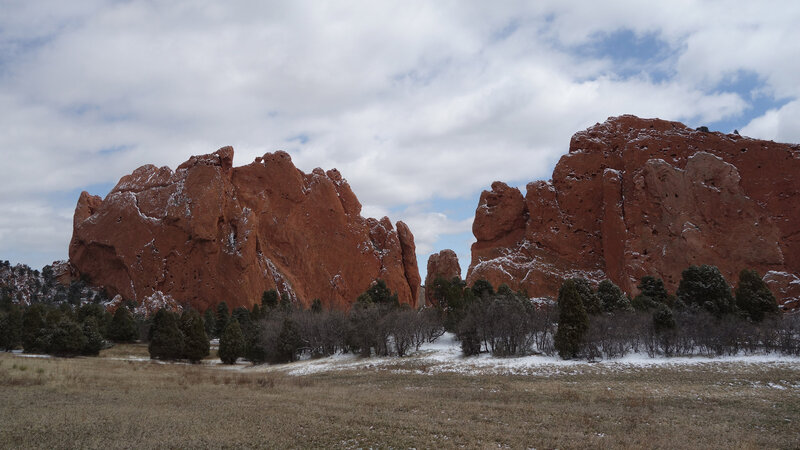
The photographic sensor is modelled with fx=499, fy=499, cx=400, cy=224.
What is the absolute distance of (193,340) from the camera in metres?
54.3

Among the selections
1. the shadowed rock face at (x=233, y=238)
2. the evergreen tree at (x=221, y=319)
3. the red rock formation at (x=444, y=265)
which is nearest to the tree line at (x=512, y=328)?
the evergreen tree at (x=221, y=319)

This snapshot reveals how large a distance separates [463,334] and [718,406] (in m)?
25.5

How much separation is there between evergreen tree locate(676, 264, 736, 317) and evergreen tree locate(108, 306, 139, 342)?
66224mm

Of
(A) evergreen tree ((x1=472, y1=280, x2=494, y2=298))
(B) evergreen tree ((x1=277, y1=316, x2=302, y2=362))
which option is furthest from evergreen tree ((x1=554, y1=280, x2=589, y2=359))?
(B) evergreen tree ((x1=277, y1=316, x2=302, y2=362))

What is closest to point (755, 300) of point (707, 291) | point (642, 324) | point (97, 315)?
point (707, 291)

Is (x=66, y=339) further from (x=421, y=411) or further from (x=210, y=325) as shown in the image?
(x=421, y=411)

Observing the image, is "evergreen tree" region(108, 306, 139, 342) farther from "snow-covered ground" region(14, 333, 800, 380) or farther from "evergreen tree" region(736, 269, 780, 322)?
"evergreen tree" region(736, 269, 780, 322)

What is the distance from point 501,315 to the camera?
4169 centimetres

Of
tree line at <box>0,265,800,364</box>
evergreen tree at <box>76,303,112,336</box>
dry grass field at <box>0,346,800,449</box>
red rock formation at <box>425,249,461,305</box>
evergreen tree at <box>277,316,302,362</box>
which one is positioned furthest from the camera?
red rock formation at <box>425,249,461,305</box>

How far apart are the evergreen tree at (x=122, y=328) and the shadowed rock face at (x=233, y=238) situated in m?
23.2

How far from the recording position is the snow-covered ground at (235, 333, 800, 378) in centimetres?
3103

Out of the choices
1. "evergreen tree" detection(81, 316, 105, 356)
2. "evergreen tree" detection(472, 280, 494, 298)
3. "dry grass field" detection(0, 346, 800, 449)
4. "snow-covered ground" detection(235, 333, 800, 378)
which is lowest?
"snow-covered ground" detection(235, 333, 800, 378)

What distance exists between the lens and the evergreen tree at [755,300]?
44156 millimetres

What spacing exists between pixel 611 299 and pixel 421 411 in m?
37.4
